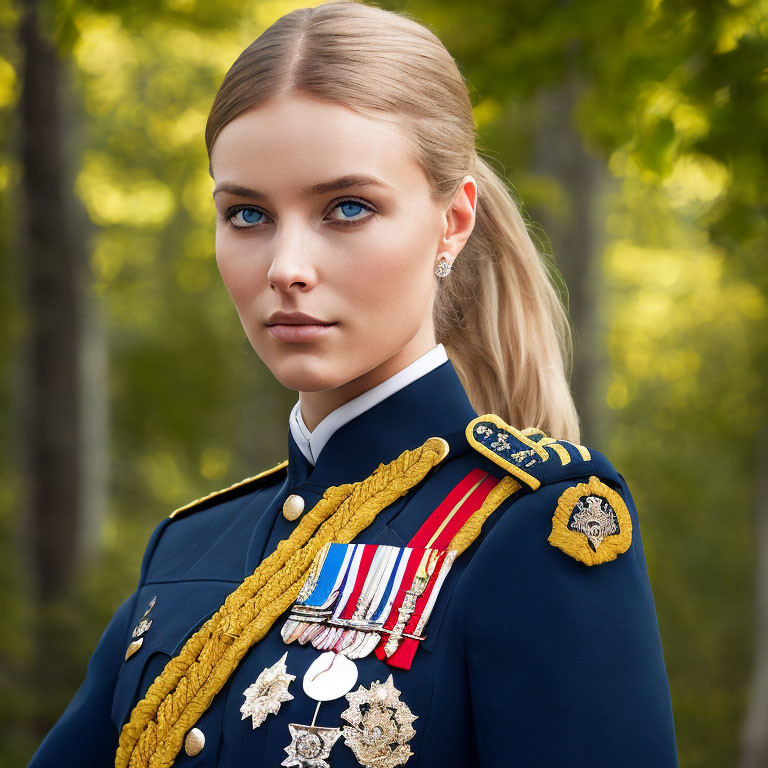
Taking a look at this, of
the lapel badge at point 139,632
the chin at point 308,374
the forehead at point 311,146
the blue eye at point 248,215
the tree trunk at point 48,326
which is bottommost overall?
the lapel badge at point 139,632

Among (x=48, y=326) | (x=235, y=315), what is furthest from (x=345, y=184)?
(x=235, y=315)

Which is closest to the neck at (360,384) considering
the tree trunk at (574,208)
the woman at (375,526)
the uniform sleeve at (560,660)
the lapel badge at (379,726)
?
the woman at (375,526)

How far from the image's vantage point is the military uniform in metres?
1.65

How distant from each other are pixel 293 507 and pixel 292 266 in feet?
1.59

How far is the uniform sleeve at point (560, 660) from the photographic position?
1.64 meters

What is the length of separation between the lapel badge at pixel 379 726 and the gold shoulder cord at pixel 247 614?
0.79 ft

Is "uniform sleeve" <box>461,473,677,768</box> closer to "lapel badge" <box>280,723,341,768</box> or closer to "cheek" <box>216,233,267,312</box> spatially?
"lapel badge" <box>280,723,341,768</box>

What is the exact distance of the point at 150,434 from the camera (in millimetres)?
14531

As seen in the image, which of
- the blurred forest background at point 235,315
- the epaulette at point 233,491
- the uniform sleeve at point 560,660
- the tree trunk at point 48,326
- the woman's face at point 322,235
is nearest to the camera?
the uniform sleeve at point 560,660

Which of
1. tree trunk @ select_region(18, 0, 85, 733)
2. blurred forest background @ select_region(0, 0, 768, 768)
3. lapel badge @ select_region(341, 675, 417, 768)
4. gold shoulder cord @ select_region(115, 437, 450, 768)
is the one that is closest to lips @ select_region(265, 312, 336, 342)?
gold shoulder cord @ select_region(115, 437, 450, 768)

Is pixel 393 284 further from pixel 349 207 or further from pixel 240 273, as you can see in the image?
pixel 240 273

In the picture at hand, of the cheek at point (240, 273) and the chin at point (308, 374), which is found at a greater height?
the cheek at point (240, 273)

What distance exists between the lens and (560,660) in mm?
1654

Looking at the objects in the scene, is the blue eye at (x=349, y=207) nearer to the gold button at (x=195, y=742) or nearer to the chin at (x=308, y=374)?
the chin at (x=308, y=374)
